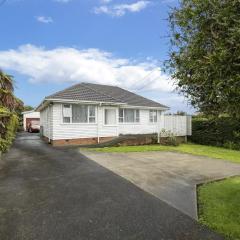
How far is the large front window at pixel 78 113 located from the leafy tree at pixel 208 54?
15647mm

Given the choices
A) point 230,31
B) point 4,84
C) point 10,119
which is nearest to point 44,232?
point 230,31

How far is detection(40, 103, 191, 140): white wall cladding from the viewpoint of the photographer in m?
21.3

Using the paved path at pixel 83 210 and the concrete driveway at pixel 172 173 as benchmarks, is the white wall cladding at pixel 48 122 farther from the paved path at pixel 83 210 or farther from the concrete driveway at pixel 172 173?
the paved path at pixel 83 210

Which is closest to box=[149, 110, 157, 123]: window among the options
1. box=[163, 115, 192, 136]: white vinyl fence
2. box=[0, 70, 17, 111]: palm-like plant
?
box=[163, 115, 192, 136]: white vinyl fence

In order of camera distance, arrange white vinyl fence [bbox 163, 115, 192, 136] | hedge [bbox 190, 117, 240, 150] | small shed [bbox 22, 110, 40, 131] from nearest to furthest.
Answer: hedge [bbox 190, 117, 240, 150] → white vinyl fence [bbox 163, 115, 192, 136] → small shed [bbox 22, 110, 40, 131]

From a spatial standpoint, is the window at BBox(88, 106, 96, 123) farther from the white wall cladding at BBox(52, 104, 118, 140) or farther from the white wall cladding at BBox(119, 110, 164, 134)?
the white wall cladding at BBox(119, 110, 164, 134)

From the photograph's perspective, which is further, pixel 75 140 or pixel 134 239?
pixel 75 140

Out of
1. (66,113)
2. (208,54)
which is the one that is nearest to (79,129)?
(66,113)

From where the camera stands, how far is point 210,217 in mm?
7141

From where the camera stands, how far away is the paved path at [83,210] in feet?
19.7

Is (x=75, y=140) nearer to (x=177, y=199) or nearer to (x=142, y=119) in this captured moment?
(x=142, y=119)

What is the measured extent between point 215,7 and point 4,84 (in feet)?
43.6

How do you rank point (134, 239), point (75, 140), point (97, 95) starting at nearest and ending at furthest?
point (134, 239)
point (75, 140)
point (97, 95)

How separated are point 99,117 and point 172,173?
1192cm
